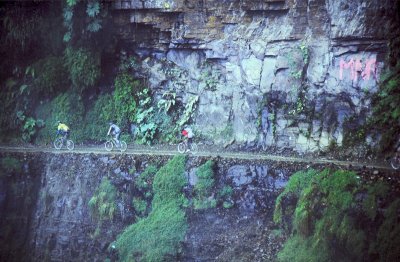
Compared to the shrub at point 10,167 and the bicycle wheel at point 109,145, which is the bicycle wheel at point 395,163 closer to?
the bicycle wheel at point 109,145

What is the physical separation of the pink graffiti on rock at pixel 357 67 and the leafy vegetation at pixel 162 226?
6.46m

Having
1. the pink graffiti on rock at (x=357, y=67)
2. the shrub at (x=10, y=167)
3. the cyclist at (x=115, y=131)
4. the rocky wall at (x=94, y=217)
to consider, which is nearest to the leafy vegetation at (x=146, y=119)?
the cyclist at (x=115, y=131)

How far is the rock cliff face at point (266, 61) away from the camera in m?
13.6

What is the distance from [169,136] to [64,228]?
537 centimetres

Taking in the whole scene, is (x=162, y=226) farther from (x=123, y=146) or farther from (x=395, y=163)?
(x=395, y=163)

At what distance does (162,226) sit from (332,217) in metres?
5.71

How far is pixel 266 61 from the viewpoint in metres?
15.3

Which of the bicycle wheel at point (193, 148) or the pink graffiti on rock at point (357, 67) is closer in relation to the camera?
the pink graffiti on rock at point (357, 67)

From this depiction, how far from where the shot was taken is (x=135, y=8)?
16.2m

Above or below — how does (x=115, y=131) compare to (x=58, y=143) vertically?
above

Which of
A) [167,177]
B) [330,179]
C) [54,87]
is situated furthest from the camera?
[54,87]

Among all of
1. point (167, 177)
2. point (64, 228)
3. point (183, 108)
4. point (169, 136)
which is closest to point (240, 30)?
point (183, 108)

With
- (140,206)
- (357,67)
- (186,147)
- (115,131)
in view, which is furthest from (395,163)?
(115,131)

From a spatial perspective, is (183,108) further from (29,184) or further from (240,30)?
(29,184)
